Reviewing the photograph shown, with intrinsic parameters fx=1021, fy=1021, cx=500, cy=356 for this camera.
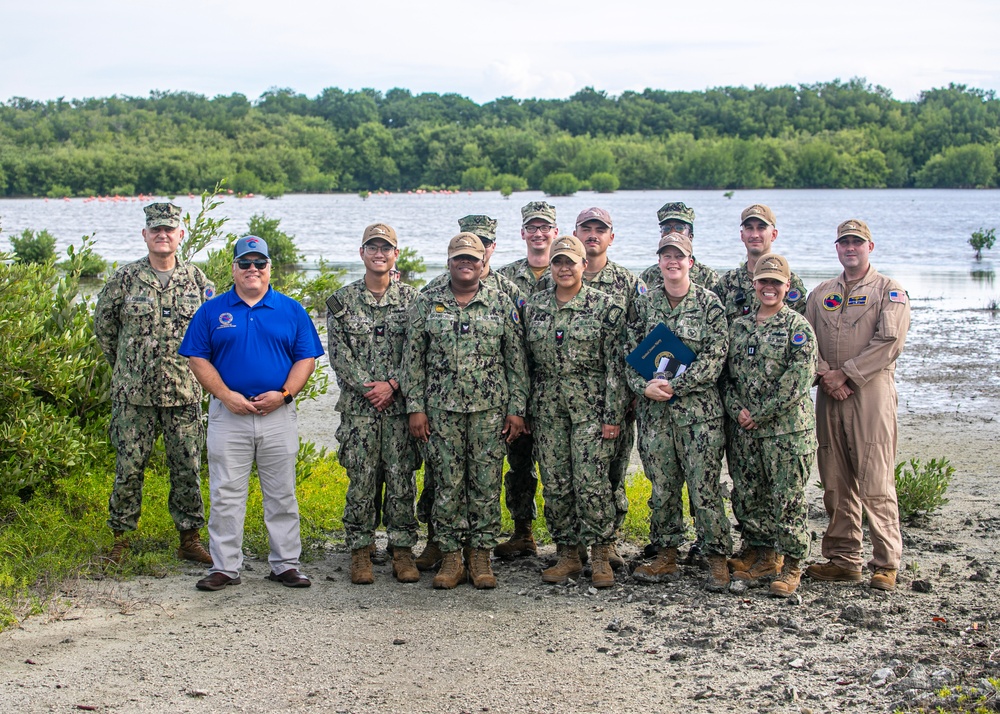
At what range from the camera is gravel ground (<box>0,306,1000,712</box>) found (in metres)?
4.89

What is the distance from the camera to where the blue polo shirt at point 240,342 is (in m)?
6.19

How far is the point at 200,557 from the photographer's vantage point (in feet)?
22.6

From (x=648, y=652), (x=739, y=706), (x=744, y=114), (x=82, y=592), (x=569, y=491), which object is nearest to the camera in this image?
(x=739, y=706)

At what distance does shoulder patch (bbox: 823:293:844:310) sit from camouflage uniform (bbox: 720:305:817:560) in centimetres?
47

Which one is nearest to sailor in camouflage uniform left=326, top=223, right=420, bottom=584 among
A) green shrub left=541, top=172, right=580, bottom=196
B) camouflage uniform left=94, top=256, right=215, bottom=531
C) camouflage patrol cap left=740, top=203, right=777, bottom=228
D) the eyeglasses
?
the eyeglasses

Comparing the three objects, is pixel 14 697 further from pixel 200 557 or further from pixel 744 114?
pixel 744 114

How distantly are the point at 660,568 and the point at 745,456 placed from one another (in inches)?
→ 35.5

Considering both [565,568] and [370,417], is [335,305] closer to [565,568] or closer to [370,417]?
[370,417]

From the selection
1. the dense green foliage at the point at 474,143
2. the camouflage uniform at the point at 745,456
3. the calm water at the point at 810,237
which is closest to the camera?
the camouflage uniform at the point at 745,456

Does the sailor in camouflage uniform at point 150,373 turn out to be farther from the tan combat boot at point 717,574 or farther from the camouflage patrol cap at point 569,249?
the tan combat boot at point 717,574

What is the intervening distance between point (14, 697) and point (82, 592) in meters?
1.42

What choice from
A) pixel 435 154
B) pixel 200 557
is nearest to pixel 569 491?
pixel 200 557

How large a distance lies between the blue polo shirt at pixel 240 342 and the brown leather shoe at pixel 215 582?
45.5 inches

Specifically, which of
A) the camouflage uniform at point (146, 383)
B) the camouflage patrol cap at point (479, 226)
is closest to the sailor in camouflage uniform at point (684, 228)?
the camouflage patrol cap at point (479, 226)
